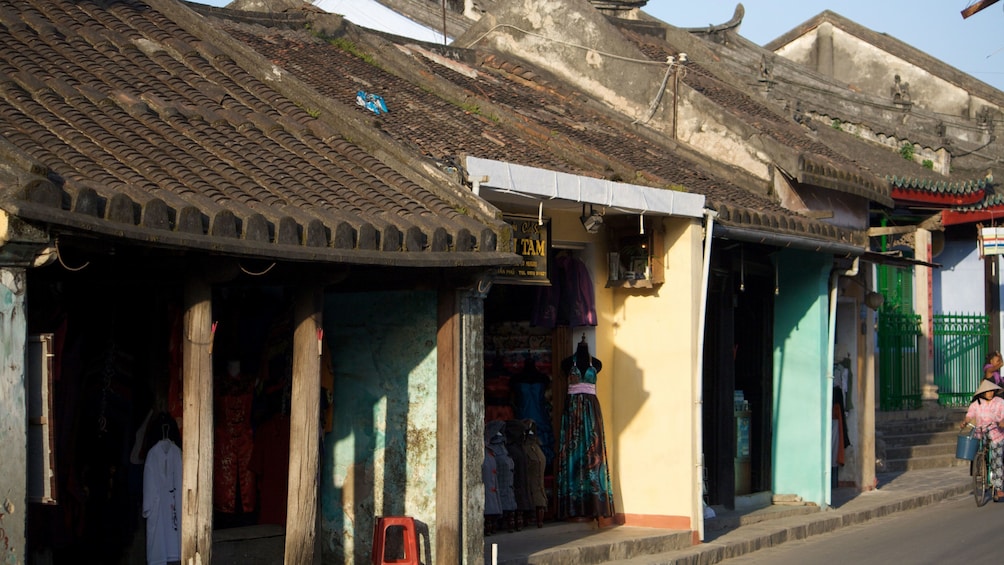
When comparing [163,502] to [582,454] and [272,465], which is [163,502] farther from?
[582,454]

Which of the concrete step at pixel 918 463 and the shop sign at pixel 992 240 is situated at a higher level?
the shop sign at pixel 992 240

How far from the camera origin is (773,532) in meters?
13.8

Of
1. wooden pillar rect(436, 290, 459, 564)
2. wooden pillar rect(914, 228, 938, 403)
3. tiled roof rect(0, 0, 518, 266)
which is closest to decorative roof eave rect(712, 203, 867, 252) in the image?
wooden pillar rect(436, 290, 459, 564)

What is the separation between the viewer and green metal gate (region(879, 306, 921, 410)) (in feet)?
75.0

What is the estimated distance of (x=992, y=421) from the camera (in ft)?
55.2

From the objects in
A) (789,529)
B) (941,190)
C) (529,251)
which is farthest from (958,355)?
(529,251)

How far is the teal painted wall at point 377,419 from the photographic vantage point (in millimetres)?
10273

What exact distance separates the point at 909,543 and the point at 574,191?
555 cm

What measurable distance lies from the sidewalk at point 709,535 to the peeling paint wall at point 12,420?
13.7 feet

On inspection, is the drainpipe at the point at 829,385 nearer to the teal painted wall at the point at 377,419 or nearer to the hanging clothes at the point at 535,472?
the hanging clothes at the point at 535,472

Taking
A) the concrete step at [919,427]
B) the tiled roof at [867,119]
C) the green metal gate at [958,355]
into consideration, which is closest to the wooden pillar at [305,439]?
the tiled roof at [867,119]

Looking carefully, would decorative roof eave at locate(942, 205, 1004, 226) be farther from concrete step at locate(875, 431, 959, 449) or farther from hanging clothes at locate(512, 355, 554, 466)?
hanging clothes at locate(512, 355, 554, 466)

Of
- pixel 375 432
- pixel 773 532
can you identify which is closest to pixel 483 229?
pixel 375 432

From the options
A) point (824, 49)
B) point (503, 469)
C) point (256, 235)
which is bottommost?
point (503, 469)
